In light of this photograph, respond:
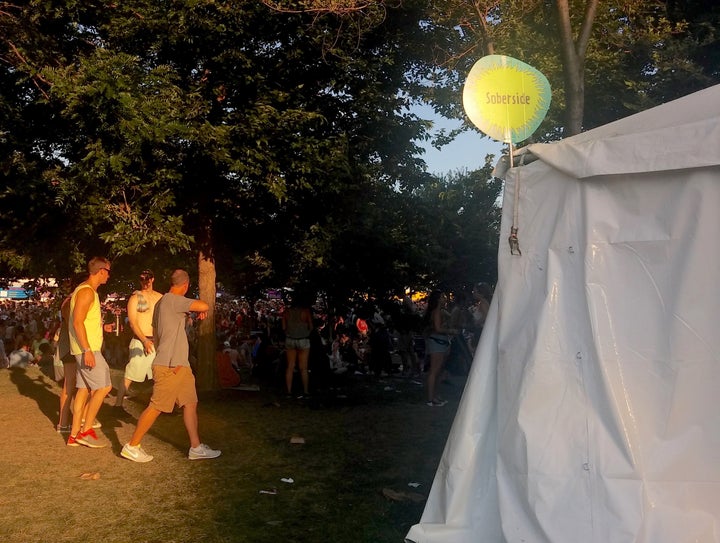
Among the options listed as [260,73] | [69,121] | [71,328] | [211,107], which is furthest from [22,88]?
[71,328]

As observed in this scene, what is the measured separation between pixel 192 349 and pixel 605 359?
13.0 metres

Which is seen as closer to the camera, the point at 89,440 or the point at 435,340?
the point at 89,440

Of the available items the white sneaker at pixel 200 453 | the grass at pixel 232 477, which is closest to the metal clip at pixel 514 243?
the grass at pixel 232 477

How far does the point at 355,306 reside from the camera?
40.1ft

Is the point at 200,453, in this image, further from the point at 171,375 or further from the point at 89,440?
the point at 89,440

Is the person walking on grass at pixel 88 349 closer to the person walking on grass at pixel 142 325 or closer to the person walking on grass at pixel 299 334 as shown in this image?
the person walking on grass at pixel 142 325

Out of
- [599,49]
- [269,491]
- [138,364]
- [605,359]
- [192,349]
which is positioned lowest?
[269,491]

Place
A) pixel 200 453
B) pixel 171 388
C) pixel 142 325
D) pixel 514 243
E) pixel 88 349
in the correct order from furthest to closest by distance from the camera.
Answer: pixel 142 325 < pixel 88 349 < pixel 200 453 < pixel 171 388 < pixel 514 243

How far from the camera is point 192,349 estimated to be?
15.1 metres

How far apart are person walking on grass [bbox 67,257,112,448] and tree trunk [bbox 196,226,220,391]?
3680 mm

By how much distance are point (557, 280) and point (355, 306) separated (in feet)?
29.4

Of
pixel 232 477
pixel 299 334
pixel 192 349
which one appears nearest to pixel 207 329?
pixel 299 334

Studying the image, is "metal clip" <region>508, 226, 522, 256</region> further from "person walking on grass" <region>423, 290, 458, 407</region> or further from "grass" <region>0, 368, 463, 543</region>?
"person walking on grass" <region>423, 290, 458, 407</region>

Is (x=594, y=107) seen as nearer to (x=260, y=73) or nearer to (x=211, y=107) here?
(x=260, y=73)
